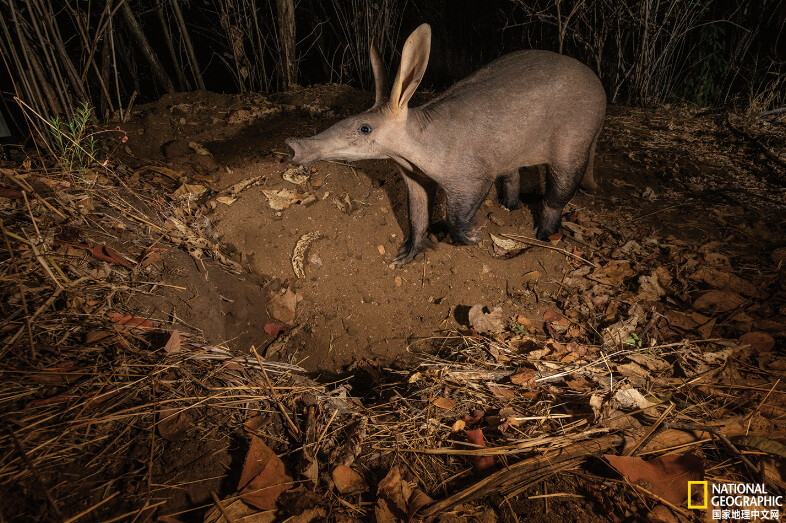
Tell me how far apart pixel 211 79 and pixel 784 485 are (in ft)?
38.3

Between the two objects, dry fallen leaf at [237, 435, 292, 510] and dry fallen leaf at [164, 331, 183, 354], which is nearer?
dry fallen leaf at [237, 435, 292, 510]

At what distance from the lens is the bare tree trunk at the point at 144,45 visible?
193 inches

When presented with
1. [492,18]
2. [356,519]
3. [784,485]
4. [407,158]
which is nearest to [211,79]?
[492,18]

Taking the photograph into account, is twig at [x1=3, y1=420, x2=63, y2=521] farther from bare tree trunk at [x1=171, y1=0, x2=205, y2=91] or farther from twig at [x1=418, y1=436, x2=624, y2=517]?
bare tree trunk at [x1=171, y1=0, x2=205, y2=91]

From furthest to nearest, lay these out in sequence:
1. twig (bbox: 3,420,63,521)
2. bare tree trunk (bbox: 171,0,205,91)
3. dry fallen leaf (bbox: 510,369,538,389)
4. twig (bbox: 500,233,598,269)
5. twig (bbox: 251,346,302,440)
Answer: bare tree trunk (bbox: 171,0,205,91), twig (bbox: 500,233,598,269), dry fallen leaf (bbox: 510,369,538,389), twig (bbox: 251,346,302,440), twig (bbox: 3,420,63,521)

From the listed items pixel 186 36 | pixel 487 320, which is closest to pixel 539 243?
pixel 487 320

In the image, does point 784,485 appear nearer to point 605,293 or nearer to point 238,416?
point 605,293

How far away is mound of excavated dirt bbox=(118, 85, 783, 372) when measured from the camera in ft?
9.74

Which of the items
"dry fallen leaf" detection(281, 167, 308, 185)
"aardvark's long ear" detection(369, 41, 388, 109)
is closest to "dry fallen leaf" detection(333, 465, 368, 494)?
"aardvark's long ear" detection(369, 41, 388, 109)

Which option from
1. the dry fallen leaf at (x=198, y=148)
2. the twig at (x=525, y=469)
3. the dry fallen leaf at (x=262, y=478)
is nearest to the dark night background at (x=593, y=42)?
the dry fallen leaf at (x=198, y=148)

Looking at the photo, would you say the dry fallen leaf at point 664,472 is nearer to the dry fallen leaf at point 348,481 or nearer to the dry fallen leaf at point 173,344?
the dry fallen leaf at point 348,481

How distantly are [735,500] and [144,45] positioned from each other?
23.9 ft

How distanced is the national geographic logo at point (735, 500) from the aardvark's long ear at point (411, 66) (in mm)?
2677

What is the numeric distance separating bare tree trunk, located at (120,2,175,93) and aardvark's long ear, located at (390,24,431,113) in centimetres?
418
